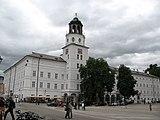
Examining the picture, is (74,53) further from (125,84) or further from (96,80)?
(125,84)

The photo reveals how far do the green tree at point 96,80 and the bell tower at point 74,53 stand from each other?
7.99 metres

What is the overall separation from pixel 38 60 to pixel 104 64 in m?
21.6

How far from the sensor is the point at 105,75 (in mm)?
65875

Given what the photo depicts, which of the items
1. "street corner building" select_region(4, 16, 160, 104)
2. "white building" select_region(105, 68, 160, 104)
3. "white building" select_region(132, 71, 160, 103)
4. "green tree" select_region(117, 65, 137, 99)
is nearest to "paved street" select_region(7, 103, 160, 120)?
"street corner building" select_region(4, 16, 160, 104)

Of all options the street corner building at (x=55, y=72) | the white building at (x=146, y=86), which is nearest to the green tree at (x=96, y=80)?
the street corner building at (x=55, y=72)

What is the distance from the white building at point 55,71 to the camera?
71.0 metres

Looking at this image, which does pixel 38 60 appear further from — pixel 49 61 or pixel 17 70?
pixel 17 70

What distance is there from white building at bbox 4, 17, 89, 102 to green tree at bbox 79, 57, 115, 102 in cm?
878

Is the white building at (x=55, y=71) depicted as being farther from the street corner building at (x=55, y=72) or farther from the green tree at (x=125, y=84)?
the green tree at (x=125, y=84)

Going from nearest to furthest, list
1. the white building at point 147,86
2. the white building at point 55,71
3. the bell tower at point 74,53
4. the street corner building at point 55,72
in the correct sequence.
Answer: the street corner building at point 55,72, the white building at point 55,71, the bell tower at point 74,53, the white building at point 147,86

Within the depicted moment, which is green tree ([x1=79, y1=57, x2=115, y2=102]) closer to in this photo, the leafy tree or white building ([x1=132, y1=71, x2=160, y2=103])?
white building ([x1=132, y1=71, x2=160, y2=103])

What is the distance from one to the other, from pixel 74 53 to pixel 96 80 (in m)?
16.4

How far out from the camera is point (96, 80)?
65.0m

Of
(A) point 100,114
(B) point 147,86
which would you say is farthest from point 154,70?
(A) point 100,114
